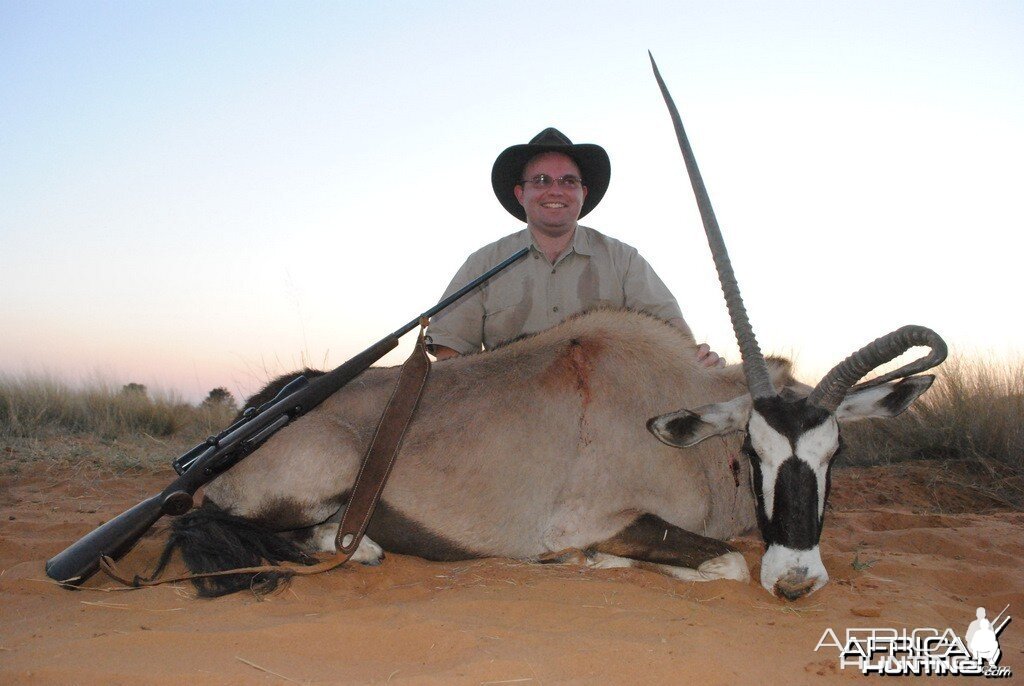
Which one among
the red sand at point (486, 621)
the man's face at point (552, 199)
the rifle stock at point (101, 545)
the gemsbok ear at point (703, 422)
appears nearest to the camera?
the red sand at point (486, 621)

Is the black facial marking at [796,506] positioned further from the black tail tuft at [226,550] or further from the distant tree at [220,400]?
the distant tree at [220,400]

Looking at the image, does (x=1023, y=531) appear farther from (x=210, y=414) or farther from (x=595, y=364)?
(x=210, y=414)

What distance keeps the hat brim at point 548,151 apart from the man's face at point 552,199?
92 millimetres

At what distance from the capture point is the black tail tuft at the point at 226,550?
3684 millimetres

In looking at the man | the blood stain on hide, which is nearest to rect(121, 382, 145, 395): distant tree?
the man

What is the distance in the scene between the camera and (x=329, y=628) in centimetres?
297

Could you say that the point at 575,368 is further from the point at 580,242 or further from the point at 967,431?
the point at 967,431

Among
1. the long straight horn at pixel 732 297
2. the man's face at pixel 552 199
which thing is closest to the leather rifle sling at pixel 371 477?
the long straight horn at pixel 732 297

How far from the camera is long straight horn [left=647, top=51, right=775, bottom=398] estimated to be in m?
3.81

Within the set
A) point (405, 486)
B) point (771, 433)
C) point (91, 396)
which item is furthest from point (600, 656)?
point (91, 396)

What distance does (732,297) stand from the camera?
3.98m

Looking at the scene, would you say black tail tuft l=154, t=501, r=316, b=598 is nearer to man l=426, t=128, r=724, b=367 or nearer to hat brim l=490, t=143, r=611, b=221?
man l=426, t=128, r=724, b=367

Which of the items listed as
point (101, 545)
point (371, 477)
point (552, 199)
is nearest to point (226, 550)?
point (101, 545)

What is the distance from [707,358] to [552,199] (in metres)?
2.08
